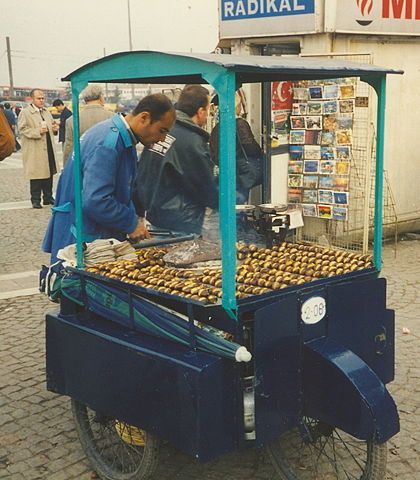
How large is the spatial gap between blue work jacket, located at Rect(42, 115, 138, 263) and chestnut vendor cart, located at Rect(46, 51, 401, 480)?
7.4 inches

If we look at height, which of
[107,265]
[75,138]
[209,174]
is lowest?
[107,265]

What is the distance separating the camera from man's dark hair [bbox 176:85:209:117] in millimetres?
4918

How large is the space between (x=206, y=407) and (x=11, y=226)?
7.65 metres

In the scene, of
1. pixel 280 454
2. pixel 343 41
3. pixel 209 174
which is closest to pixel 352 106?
pixel 343 41

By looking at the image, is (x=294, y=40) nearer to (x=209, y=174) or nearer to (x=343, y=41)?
(x=343, y=41)

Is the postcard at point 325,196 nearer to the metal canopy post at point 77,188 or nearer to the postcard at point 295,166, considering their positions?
the postcard at point 295,166

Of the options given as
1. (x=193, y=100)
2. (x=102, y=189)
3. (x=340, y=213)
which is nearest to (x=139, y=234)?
(x=102, y=189)

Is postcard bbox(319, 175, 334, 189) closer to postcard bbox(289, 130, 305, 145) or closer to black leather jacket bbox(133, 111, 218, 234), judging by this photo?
postcard bbox(289, 130, 305, 145)

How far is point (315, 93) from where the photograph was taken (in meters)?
7.48

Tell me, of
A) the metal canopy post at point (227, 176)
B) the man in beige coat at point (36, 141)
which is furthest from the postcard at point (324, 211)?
the man in beige coat at point (36, 141)

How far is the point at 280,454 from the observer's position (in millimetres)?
3162

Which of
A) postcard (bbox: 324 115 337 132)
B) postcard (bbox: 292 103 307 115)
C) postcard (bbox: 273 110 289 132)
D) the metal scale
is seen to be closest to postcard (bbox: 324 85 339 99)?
postcard (bbox: 324 115 337 132)

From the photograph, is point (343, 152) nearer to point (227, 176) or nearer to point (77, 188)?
point (77, 188)

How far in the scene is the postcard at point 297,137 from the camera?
7.69 meters
